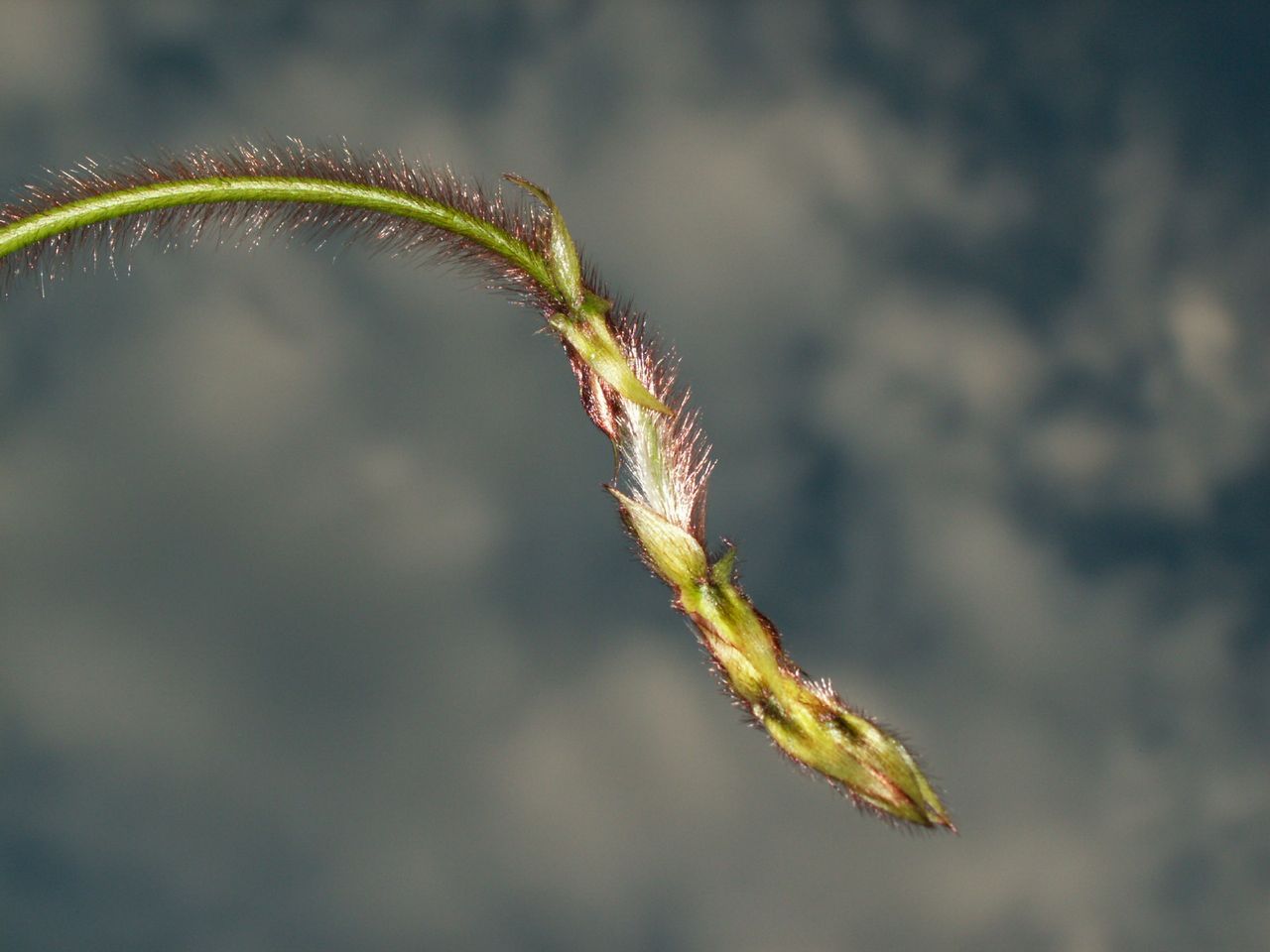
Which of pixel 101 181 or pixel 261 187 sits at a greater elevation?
pixel 261 187

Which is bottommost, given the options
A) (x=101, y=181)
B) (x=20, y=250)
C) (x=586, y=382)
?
(x=20, y=250)

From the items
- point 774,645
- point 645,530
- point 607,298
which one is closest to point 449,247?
point 607,298

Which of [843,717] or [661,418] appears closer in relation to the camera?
[843,717]

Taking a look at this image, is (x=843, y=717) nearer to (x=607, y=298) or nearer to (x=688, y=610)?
(x=688, y=610)

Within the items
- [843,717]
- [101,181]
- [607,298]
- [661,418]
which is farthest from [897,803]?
[101,181]

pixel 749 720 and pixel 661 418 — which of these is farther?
pixel 661 418

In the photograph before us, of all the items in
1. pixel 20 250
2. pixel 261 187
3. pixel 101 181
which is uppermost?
pixel 261 187

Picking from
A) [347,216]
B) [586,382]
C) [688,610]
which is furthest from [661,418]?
[347,216]

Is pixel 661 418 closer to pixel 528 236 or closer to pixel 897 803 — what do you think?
pixel 528 236

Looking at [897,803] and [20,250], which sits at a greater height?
[897,803]
